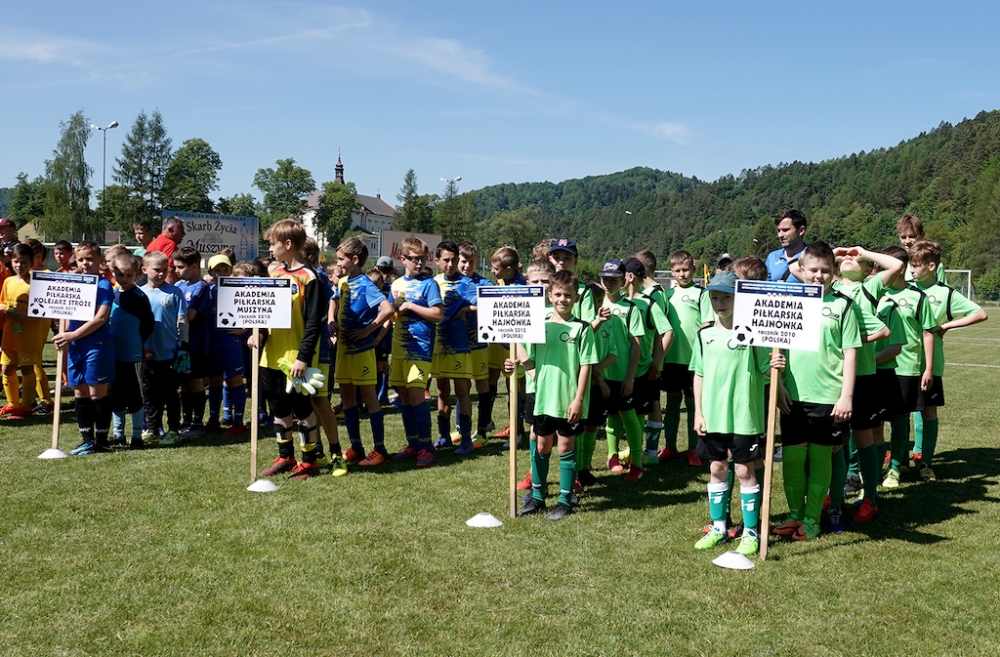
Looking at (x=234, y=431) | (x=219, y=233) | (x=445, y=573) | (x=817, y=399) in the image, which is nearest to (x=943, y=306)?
(x=817, y=399)

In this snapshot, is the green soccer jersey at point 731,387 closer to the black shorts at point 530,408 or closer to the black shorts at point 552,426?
the black shorts at point 552,426

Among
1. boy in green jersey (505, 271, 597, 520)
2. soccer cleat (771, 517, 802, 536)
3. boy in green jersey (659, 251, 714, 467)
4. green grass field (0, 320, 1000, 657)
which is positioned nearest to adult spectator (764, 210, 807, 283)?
boy in green jersey (659, 251, 714, 467)

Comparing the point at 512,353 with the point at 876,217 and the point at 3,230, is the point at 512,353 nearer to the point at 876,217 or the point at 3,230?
the point at 3,230

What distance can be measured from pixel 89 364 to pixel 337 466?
8.92 ft

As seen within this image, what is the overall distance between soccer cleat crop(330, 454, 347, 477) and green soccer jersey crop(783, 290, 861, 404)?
3.92m

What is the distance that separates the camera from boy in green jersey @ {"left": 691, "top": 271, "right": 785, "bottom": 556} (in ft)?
17.6

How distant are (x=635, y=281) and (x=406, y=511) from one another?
10.3 feet

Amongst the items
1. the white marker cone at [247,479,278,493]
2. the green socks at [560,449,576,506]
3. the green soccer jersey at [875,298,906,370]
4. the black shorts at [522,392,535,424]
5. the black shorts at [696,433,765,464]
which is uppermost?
the green soccer jersey at [875,298,906,370]

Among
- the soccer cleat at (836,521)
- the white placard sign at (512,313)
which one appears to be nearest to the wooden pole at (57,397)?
the white placard sign at (512,313)

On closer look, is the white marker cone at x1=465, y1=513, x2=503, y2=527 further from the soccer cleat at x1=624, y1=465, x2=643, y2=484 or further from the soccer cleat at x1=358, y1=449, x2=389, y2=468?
the soccer cleat at x1=358, y1=449, x2=389, y2=468

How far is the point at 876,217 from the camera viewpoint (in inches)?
5012

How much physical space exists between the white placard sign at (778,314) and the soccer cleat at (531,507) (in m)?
2.09

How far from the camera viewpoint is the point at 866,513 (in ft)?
20.1

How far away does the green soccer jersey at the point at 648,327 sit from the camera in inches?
298
